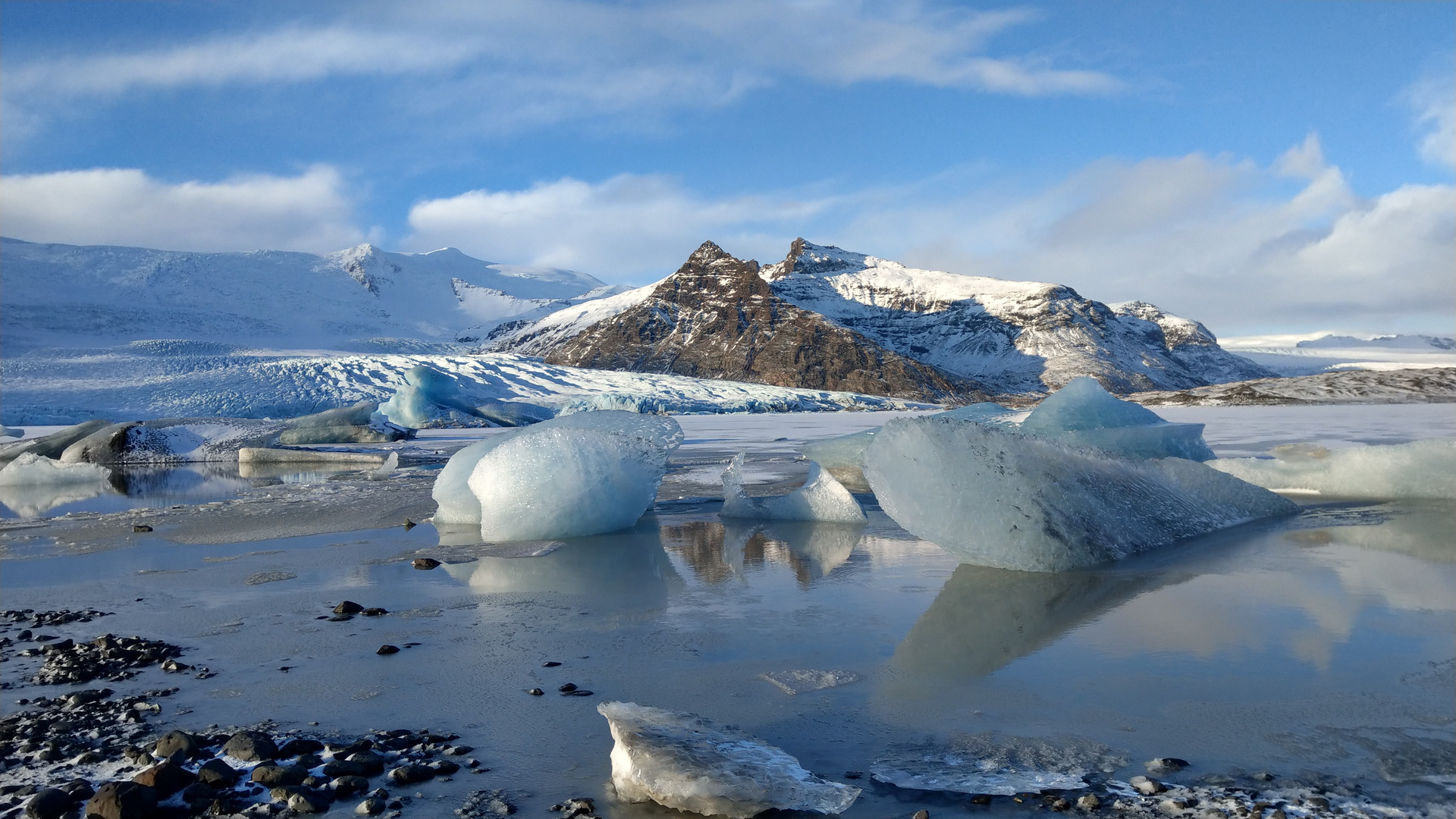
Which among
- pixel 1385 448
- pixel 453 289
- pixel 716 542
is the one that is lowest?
pixel 716 542

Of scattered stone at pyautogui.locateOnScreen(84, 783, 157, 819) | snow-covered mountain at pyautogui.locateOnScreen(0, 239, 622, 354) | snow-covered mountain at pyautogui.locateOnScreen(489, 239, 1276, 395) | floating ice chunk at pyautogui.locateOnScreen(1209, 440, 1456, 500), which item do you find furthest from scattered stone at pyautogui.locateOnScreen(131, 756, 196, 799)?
snow-covered mountain at pyautogui.locateOnScreen(489, 239, 1276, 395)

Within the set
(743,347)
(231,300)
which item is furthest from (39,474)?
(743,347)

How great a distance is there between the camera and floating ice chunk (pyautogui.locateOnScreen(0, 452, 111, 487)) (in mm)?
9867

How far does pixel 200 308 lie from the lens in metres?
60.0

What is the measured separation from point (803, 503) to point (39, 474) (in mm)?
9408

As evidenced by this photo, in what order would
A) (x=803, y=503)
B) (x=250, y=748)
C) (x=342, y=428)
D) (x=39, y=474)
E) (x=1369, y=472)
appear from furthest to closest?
(x=342, y=428)
(x=39, y=474)
(x=1369, y=472)
(x=803, y=503)
(x=250, y=748)

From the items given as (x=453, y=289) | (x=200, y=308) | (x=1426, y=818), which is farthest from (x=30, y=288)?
(x=453, y=289)

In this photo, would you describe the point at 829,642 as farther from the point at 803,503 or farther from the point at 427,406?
the point at 427,406

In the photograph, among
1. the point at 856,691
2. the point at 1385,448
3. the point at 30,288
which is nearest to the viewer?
the point at 856,691

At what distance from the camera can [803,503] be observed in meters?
5.90

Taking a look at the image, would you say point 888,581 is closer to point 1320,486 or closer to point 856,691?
point 856,691

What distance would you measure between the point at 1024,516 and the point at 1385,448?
13.5 ft

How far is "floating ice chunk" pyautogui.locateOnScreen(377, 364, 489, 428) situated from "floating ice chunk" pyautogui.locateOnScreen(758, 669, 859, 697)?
2148cm

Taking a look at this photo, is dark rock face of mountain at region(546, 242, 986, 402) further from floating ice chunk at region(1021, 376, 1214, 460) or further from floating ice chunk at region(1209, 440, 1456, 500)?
floating ice chunk at region(1209, 440, 1456, 500)
